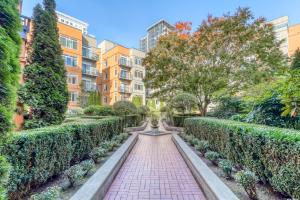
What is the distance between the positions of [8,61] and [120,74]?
30914 mm

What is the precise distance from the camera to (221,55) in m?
13.4

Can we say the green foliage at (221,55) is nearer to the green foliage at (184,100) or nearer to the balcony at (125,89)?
the green foliage at (184,100)

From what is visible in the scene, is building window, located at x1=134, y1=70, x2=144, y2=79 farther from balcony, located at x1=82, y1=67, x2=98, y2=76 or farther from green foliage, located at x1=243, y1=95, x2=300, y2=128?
green foliage, located at x1=243, y1=95, x2=300, y2=128

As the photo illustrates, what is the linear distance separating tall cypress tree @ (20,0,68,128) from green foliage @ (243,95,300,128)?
763 centimetres

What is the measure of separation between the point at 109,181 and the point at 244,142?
3364 mm

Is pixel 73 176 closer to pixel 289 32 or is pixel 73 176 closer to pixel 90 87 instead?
pixel 90 87

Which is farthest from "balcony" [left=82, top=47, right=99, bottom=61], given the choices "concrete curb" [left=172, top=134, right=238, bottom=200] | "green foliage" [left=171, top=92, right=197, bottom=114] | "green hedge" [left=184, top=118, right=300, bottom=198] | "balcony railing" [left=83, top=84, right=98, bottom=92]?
"concrete curb" [left=172, top=134, right=238, bottom=200]

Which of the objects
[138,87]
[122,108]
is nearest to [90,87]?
[138,87]

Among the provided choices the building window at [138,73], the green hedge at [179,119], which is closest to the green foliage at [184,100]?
the green hedge at [179,119]

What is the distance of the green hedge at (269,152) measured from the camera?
2457 mm

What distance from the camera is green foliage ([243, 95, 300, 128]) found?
5.01 meters

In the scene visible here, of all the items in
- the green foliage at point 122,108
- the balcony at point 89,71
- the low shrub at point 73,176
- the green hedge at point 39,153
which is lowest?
the low shrub at point 73,176

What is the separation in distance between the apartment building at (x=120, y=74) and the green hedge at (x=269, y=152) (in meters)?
28.6

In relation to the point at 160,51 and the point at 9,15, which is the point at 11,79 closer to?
the point at 9,15
